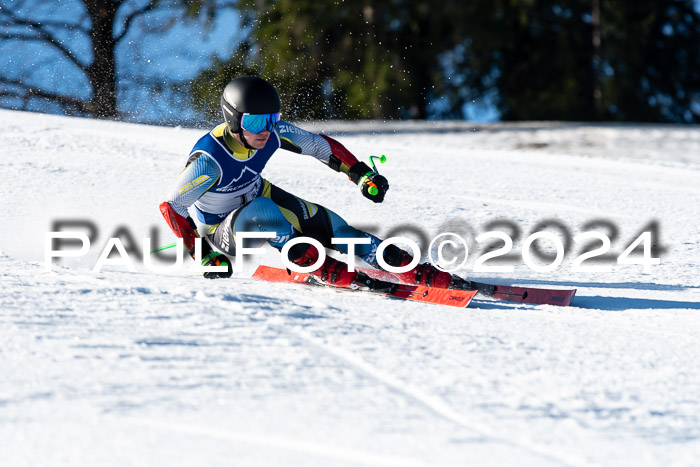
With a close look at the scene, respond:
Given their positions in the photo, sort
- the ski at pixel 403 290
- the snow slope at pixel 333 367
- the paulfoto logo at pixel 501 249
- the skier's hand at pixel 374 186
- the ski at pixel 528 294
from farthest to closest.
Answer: the paulfoto logo at pixel 501 249 < the skier's hand at pixel 374 186 < the ski at pixel 528 294 < the ski at pixel 403 290 < the snow slope at pixel 333 367

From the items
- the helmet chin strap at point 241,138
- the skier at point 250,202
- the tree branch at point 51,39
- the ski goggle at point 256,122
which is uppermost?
the tree branch at point 51,39

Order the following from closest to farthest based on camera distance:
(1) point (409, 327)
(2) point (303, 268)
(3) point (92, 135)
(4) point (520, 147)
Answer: (1) point (409, 327) < (2) point (303, 268) < (3) point (92, 135) < (4) point (520, 147)

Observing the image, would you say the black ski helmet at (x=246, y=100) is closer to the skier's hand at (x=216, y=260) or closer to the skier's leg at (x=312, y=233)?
the skier's leg at (x=312, y=233)

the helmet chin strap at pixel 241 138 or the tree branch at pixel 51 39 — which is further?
the tree branch at pixel 51 39

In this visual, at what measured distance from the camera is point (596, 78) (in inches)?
880

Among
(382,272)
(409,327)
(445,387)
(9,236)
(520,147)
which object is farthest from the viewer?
(520,147)

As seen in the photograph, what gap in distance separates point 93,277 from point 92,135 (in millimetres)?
5147

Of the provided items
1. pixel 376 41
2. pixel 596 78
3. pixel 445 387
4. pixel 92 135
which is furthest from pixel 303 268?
pixel 596 78

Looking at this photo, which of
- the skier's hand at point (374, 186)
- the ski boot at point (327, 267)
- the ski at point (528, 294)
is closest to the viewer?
the ski at point (528, 294)

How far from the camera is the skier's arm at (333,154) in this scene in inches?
188

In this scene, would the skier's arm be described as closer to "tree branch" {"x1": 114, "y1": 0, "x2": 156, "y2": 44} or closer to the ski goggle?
the ski goggle

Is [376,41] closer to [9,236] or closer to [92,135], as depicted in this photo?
A: [92,135]

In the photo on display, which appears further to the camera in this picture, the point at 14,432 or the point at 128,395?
the point at 128,395

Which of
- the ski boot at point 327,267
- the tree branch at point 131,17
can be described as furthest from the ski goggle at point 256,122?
the tree branch at point 131,17
